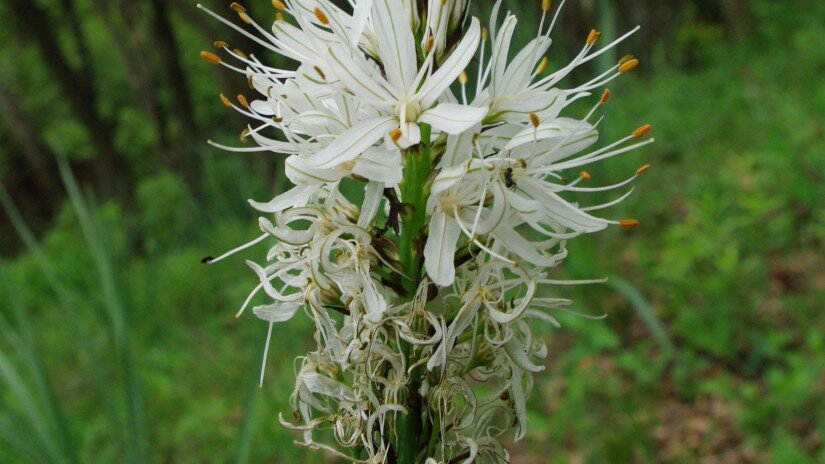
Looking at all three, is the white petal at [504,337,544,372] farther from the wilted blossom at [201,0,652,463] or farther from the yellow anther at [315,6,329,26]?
the yellow anther at [315,6,329,26]

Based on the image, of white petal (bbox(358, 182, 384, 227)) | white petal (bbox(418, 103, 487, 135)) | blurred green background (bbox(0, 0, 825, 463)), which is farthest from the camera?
blurred green background (bbox(0, 0, 825, 463))

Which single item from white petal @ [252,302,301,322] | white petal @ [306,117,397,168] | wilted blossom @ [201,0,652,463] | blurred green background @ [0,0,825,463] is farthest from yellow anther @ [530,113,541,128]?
blurred green background @ [0,0,825,463]

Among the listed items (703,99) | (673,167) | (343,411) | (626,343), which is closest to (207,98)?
(703,99)

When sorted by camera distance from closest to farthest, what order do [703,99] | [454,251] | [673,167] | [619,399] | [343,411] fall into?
[454,251], [343,411], [619,399], [673,167], [703,99]

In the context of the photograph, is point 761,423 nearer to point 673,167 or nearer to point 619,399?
point 619,399

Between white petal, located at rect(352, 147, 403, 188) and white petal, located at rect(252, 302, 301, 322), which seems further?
white petal, located at rect(252, 302, 301, 322)

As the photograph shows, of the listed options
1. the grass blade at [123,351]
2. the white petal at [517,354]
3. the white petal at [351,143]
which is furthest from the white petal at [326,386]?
the grass blade at [123,351]
